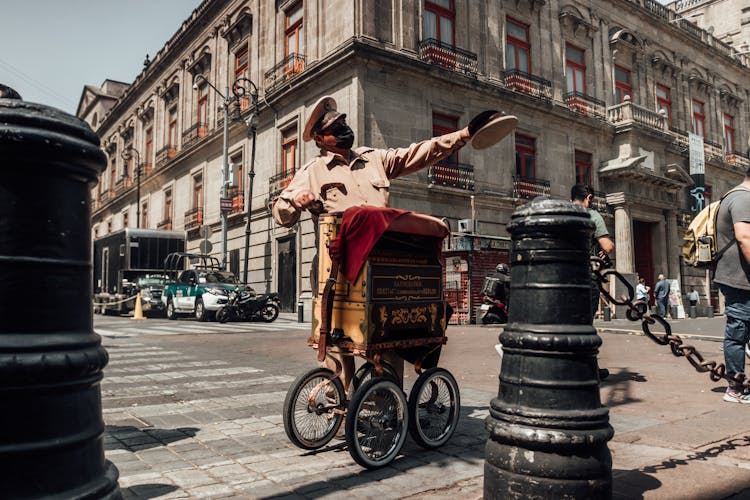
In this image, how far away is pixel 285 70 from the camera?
2161 cm

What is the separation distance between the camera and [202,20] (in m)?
28.1

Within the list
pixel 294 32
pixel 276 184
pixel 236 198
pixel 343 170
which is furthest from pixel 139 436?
pixel 236 198

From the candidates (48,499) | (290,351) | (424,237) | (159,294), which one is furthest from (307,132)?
(159,294)

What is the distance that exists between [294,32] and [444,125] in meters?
6.97

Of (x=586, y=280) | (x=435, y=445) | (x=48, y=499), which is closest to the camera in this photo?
(x=48, y=499)

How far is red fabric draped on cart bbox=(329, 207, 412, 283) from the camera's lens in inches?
127

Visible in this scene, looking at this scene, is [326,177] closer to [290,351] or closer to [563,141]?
[290,351]

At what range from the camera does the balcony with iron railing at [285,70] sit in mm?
20766

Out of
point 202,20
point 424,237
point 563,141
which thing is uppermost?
point 202,20

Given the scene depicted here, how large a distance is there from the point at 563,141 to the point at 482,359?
58.6ft

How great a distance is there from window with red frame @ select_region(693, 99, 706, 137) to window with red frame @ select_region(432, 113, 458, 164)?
18117 mm

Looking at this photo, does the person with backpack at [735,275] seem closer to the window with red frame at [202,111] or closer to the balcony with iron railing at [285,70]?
the balcony with iron railing at [285,70]

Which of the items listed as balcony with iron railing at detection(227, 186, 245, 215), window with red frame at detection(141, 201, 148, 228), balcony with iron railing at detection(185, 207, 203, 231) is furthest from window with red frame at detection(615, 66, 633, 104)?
window with red frame at detection(141, 201, 148, 228)

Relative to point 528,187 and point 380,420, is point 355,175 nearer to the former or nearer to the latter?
point 380,420
